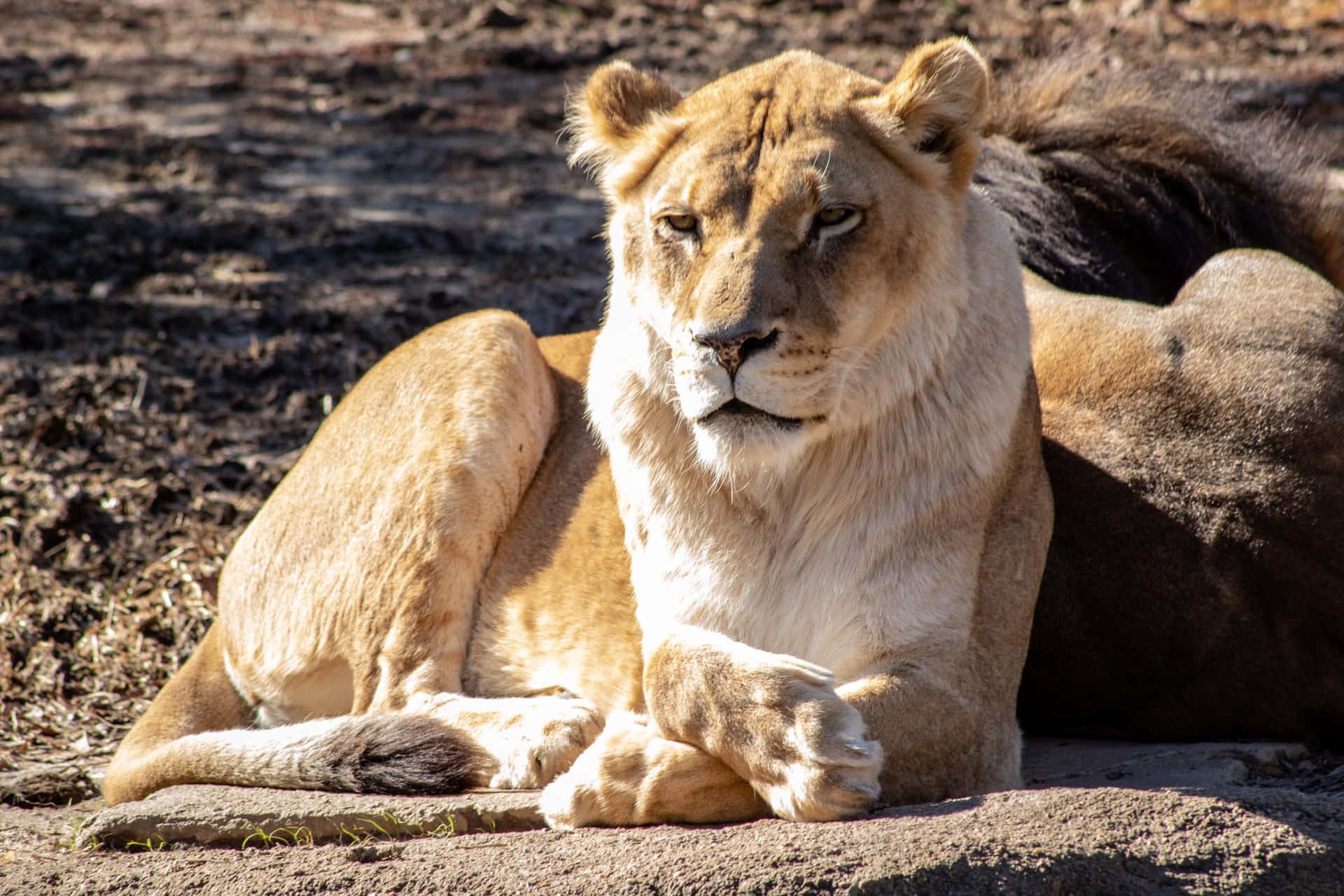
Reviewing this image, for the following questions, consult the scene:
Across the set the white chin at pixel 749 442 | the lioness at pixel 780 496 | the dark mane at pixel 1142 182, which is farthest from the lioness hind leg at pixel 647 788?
the dark mane at pixel 1142 182

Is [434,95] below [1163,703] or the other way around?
the other way around

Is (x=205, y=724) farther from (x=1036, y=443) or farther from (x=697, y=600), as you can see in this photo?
(x=1036, y=443)

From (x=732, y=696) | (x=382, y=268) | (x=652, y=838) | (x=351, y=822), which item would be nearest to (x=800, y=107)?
(x=732, y=696)

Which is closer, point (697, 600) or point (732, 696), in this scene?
point (732, 696)

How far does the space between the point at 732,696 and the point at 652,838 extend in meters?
0.30

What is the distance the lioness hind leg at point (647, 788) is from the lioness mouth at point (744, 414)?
25.3 inches

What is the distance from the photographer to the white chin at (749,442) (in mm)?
2736

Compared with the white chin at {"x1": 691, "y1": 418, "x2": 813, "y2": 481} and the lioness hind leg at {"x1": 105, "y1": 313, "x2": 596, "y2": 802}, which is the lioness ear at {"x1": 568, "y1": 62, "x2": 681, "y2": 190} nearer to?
the white chin at {"x1": 691, "y1": 418, "x2": 813, "y2": 481}

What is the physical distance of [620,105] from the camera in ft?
10.7

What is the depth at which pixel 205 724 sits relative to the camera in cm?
379

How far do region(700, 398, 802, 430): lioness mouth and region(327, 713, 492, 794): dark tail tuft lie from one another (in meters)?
1.07

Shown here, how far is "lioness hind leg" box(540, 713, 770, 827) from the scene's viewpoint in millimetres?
2709

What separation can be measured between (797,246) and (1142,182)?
2.83 metres

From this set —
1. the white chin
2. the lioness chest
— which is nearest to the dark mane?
the lioness chest
